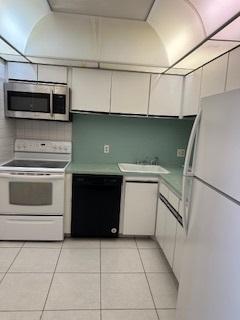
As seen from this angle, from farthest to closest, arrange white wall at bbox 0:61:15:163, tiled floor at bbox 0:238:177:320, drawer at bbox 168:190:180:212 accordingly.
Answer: white wall at bbox 0:61:15:163, drawer at bbox 168:190:180:212, tiled floor at bbox 0:238:177:320

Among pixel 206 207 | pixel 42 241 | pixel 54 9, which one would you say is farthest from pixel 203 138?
pixel 42 241

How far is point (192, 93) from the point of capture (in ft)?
9.64

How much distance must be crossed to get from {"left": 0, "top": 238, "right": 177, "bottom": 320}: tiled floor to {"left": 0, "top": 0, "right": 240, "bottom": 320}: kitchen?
1 centimetres

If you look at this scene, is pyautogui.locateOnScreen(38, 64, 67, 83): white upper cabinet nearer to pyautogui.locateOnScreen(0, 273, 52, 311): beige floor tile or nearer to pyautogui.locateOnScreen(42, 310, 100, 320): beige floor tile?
pyautogui.locateOnScreen(0, 273, 52, 311): beige floor tile

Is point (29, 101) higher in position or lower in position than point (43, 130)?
higher

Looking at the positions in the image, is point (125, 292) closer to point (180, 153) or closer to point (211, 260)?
point (211, 260)

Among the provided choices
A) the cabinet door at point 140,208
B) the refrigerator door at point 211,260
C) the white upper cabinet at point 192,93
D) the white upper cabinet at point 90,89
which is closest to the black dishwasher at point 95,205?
the cabinet door at point 140,208

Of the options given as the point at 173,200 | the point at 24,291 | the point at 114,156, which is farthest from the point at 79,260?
the point at 114,156

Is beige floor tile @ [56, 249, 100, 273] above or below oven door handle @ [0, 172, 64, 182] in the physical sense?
below

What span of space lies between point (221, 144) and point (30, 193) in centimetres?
237

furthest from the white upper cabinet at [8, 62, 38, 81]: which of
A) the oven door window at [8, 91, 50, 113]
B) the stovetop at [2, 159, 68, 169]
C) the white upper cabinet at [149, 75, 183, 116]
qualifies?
the white upper cabinet at [149, 75, 183, 116]

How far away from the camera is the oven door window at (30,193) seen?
2.94m

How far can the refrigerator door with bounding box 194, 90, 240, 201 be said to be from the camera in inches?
41.7

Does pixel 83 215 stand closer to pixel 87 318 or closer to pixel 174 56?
pixel 87 318
